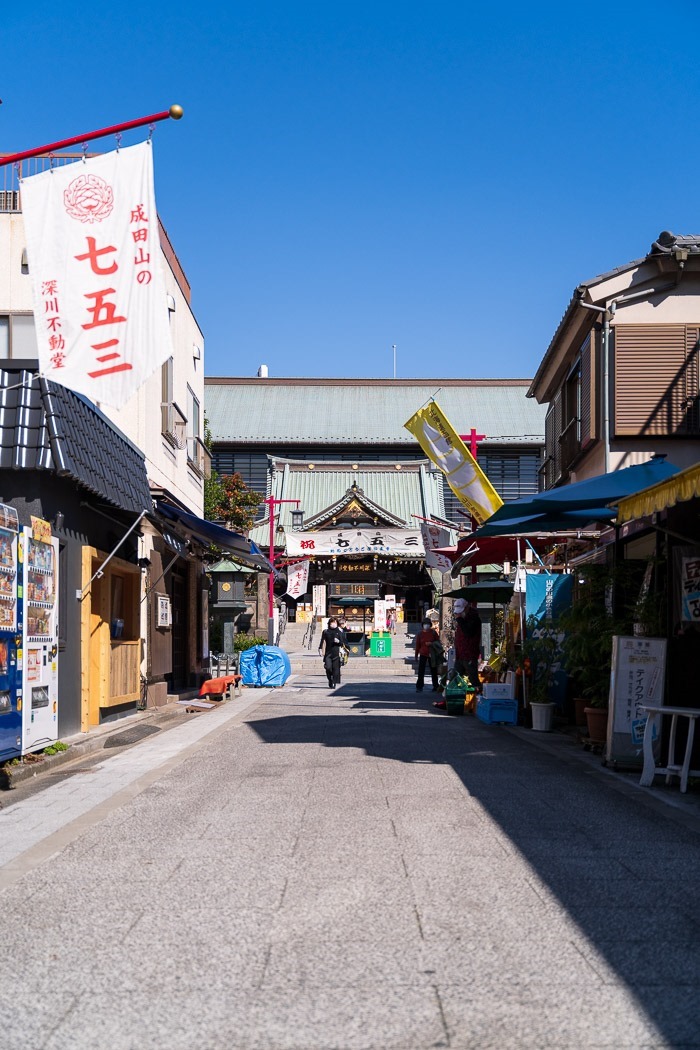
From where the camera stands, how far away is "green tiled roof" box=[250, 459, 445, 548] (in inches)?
2127

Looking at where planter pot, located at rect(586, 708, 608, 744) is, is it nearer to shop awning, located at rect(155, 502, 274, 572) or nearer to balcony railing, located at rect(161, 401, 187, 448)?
shop awning, located at rect(155, 502, 274, 572)

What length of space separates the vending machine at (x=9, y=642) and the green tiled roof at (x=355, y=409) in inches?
Result: 1819

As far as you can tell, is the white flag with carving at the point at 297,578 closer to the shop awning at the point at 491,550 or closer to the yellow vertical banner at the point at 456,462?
the shop awning at the point at 491,550

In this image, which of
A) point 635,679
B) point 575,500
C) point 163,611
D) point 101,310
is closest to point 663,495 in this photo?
point 575,500

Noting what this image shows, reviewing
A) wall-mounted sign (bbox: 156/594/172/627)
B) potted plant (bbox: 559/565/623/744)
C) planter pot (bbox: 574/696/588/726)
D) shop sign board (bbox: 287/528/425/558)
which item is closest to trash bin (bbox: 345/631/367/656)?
shop sign board (bbox: 287/528/425/558)

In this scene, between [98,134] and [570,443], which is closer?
[98,134]

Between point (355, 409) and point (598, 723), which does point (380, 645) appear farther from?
point (598, 723)

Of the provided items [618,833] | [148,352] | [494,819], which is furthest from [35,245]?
[618,833]

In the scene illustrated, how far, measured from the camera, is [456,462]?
1991 centimetres

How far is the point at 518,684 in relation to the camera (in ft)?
54.7

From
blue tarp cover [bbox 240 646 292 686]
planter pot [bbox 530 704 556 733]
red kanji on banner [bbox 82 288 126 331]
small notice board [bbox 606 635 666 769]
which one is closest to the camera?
red kanji on banner [bbox 82 288 126 331]

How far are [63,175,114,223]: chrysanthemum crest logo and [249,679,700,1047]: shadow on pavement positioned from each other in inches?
248

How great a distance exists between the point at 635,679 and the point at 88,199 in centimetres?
703

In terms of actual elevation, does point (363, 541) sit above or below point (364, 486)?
below
